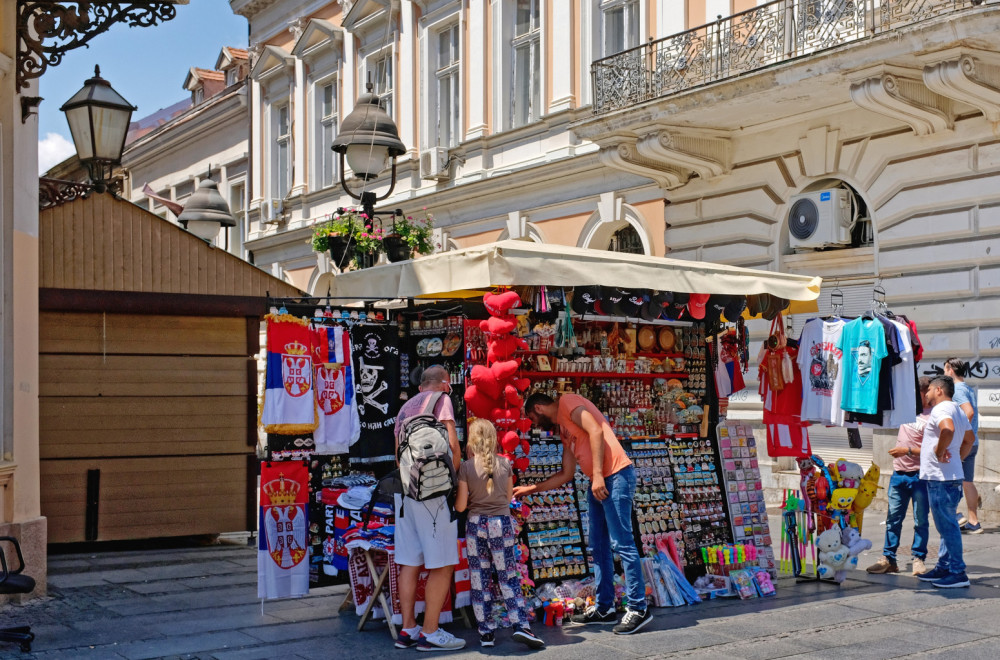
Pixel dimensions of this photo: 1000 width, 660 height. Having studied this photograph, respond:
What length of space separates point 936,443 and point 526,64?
12311 millimetres

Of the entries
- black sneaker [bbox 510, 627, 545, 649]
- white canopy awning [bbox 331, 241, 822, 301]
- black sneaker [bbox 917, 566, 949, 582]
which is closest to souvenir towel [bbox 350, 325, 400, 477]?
white canopy awning [bbox 331, 241, 822, 301]

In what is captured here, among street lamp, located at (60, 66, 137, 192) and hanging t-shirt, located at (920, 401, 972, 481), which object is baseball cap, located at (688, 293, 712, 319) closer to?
hanging t-shirt, located at (920, 401, 972, 481)

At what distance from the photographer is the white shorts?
703 cm

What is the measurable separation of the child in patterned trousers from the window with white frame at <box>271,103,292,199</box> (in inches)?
802

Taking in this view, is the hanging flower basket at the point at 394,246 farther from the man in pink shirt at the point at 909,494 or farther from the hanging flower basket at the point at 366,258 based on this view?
the man in pink shirt at the point at 909,494

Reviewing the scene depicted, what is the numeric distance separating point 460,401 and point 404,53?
48.5ft

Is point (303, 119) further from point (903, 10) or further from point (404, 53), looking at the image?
point (903, 10)

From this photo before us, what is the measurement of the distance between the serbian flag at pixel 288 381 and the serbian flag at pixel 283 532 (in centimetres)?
29

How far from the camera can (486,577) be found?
7199 millimetres

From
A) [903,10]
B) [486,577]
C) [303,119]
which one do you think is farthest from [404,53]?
[486,577]

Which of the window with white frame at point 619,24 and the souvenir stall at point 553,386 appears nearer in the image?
the souvenir stall at point 553,386

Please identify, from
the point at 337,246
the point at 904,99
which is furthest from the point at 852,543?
the point at 337,246

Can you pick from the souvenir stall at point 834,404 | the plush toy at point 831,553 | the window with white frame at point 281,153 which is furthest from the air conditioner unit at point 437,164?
the plush toy at point 831,553

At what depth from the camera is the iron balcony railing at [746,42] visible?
12.4 meters
